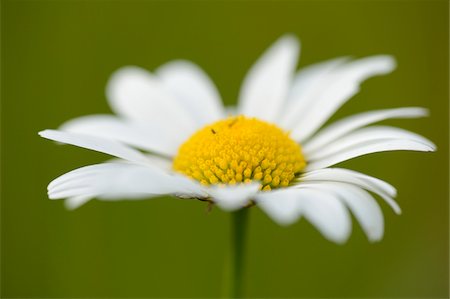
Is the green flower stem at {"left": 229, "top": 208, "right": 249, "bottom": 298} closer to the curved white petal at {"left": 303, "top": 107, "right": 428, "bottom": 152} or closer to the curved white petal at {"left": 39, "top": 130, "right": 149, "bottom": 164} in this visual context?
the curved white petal at {"left": 39, "top": 130, "right": 149, "bottom": 164}

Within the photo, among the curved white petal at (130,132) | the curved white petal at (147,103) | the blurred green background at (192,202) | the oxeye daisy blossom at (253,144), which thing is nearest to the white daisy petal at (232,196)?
the oxeye daisy blossom at (253,144)

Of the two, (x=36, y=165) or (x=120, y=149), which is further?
(x=36, y=165)

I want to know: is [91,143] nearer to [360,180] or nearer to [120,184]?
[120,184]

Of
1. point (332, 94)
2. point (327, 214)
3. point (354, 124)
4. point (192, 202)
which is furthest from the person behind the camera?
point (192, 202)

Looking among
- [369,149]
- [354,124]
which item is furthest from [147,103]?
[369,149]

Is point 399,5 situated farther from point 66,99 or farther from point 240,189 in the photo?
point 240,189

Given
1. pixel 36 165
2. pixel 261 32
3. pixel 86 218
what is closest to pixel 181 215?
pixel 86 218

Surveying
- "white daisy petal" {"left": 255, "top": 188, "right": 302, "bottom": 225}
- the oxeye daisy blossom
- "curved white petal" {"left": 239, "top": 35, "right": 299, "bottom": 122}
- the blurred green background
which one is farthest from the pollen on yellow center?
the blurred green background
